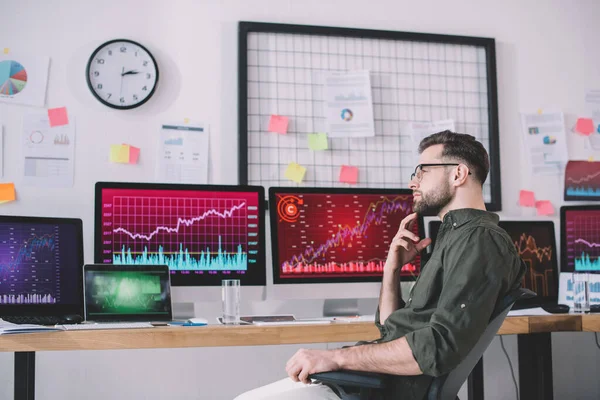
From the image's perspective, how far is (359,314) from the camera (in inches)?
103

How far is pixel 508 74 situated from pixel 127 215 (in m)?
1.91

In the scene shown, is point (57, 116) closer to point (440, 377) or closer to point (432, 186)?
point (432, 186)

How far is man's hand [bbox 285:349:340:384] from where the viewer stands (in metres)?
1.53

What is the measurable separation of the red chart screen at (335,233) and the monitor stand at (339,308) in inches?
4.2

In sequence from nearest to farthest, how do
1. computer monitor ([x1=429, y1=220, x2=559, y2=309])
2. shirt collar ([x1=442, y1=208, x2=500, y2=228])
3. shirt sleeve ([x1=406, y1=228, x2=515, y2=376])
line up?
1. shirt sleeve ([x1=406, y1=228, x2=515, y2=376])
2. shirt collar ([x1=442, y1=208, x2=500, y2=228])
3. computer monitor ([x1=429, y1=220, x2=559, y2=309])

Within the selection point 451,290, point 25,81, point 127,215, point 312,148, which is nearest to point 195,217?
point 127,215

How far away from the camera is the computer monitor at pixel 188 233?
241cm

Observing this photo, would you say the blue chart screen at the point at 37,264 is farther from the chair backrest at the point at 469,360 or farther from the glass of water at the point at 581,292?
the glass of water at the point at 581,292

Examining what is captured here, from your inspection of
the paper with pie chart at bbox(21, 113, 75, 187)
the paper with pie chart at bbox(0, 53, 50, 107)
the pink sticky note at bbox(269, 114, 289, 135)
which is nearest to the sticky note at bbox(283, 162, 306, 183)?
the pink sticky note at bbox(269, 114, 289, 135)

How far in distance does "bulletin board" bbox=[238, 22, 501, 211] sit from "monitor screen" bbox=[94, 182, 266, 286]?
311mm

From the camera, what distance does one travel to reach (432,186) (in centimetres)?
185

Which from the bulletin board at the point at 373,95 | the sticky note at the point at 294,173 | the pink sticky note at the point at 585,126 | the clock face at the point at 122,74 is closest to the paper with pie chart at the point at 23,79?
the clock face at the point at 122,74

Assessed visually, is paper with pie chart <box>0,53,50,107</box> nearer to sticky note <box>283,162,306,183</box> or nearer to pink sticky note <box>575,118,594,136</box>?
sticky note <box>283,162,306,183</box>

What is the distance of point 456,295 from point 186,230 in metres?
1.25
